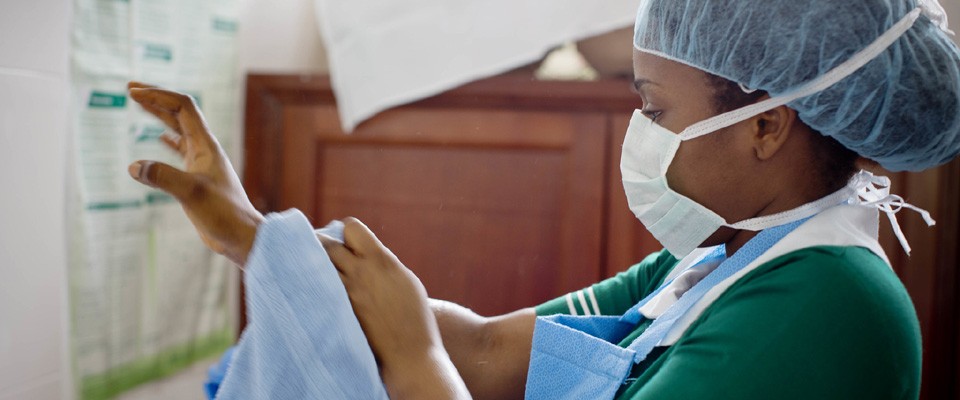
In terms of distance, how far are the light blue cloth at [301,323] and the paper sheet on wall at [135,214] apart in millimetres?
612

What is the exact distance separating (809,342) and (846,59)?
0.74 feet

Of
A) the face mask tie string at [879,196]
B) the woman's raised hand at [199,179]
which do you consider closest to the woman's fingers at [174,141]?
the woman's raised hand at [199,179]

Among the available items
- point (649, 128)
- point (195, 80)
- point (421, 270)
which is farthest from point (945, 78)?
point (195, 80)

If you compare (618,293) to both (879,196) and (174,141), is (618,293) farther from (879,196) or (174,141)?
(174,141)

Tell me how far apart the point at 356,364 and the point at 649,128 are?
34 centimetres

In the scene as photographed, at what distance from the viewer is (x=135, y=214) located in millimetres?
1291

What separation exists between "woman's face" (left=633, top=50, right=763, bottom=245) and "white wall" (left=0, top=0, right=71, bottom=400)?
729mm

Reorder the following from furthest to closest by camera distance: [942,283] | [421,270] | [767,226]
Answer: [421,270], [942,283], [767,226]

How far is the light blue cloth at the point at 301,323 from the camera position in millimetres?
626

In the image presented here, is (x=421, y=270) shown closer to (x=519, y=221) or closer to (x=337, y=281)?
(x=519, y=221)

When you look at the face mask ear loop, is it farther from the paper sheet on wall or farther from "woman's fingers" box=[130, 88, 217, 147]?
the paper sheet on wall

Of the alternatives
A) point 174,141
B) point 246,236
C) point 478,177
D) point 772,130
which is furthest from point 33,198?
point 772,130

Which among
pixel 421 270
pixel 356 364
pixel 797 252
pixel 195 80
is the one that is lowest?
pixel 421 270

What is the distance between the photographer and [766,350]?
0.56 meters
